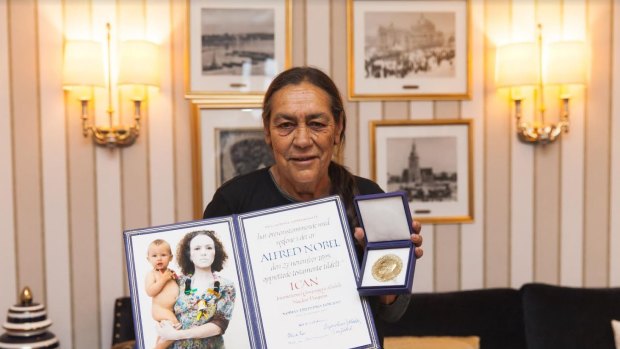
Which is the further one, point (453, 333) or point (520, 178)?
point (520, 178)

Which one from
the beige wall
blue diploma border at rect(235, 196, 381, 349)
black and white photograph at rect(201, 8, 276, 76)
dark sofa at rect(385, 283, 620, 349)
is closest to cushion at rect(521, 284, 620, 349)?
dark sofa at rect(385, 283, 620, 349)

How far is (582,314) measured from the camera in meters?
3.11

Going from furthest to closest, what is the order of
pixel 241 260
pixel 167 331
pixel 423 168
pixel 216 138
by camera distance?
pixel 423 168 → pixel 216 138 → pixel 241 260 → pixel 167 331

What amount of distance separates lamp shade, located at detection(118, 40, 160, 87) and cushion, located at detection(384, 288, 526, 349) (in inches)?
61.1

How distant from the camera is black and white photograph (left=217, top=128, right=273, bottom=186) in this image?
127 inches

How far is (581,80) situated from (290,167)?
206 centimetres

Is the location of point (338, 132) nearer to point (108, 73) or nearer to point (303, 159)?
point (303, 159)

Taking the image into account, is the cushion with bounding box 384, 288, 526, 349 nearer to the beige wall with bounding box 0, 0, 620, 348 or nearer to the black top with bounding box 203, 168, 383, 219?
the beige wall with bounding box 0, 0, 620, 348

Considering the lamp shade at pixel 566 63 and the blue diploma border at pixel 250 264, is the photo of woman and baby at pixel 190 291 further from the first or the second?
the lamp shade at pixel 566 63

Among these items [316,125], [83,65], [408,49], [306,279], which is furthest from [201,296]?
[408,49]

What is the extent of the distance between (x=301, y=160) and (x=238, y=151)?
152 cm

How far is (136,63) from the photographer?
3.04 meters

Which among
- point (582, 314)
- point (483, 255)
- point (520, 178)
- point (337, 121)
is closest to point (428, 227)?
point (483, 255)

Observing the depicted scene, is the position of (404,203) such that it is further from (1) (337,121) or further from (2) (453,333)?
(2) (453,333)
